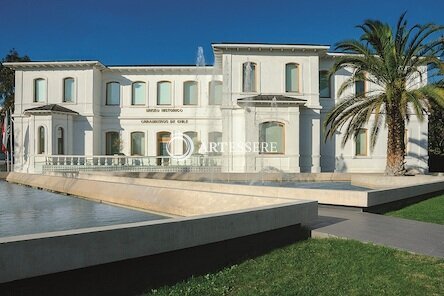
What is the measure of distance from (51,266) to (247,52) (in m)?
25.5

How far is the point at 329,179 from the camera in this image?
841 inches

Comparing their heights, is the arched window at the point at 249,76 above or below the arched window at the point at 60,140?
above

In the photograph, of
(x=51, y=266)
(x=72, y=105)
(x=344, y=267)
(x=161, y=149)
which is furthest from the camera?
(x=161, y=149)

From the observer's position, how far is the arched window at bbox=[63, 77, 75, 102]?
31.7 m

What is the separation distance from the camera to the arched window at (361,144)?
30.0m

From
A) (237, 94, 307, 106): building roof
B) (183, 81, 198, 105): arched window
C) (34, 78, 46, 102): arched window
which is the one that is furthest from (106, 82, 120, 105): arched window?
(237, 94, 307, 106): building roof

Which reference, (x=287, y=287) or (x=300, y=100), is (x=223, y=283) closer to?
(x=287, y=287)

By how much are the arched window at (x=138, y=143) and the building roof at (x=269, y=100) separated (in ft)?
35.8

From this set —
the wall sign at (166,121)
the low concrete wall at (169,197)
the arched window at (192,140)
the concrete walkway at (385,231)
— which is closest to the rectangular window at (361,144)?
the arched window at (192,140)

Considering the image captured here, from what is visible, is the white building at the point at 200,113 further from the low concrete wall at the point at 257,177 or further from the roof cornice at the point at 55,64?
the low concrete wall at the point at 257,177

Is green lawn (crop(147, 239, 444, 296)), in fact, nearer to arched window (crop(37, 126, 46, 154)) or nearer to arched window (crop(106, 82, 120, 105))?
arched window (crop(37, 126, 46, 154))

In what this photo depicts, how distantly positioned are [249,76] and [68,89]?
14953 mm

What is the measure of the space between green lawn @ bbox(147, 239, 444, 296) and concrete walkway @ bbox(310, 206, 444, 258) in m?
0.55

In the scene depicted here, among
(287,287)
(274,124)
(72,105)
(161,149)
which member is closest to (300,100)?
(274,124)
